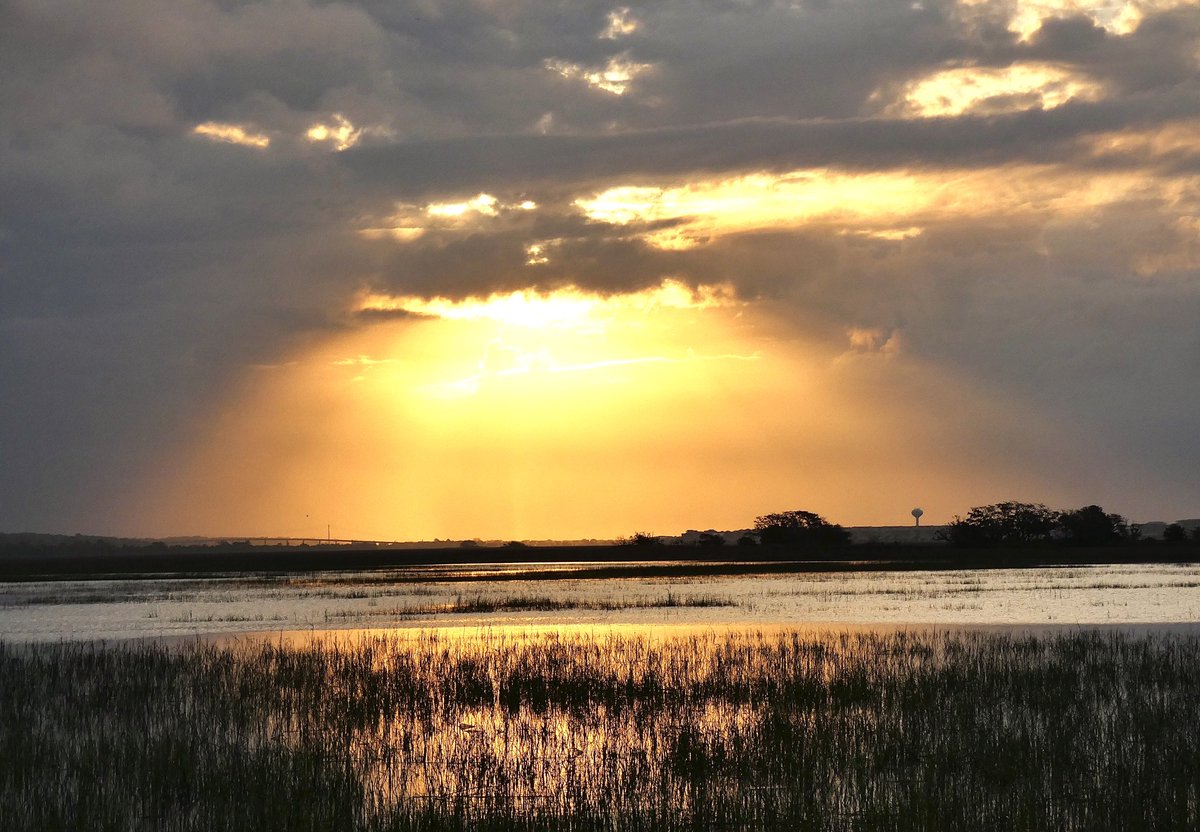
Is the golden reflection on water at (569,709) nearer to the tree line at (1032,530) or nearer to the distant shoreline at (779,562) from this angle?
the distant shoreline at (779,562)

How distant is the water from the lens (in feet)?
134

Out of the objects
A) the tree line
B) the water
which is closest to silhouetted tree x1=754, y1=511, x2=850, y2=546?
the tree line

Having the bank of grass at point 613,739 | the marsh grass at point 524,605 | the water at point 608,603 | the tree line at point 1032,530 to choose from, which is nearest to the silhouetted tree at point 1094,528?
the tree line at point 1032,530

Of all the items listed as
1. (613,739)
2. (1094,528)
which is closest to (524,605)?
(613,739)

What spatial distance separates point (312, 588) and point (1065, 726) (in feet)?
189

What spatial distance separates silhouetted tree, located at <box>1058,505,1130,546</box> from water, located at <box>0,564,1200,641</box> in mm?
55857

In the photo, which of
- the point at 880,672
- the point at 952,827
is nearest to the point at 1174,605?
the point at 880,672

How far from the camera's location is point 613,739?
18312 mm

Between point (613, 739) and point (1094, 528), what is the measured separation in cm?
12866

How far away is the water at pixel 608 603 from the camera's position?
134ft

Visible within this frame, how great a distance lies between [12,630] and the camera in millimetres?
41469

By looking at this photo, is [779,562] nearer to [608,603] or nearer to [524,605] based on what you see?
[608,603]

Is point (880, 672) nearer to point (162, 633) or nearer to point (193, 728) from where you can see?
point (193, 728)

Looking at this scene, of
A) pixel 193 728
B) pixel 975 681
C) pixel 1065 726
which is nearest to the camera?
Answer: pixel 1065 726
